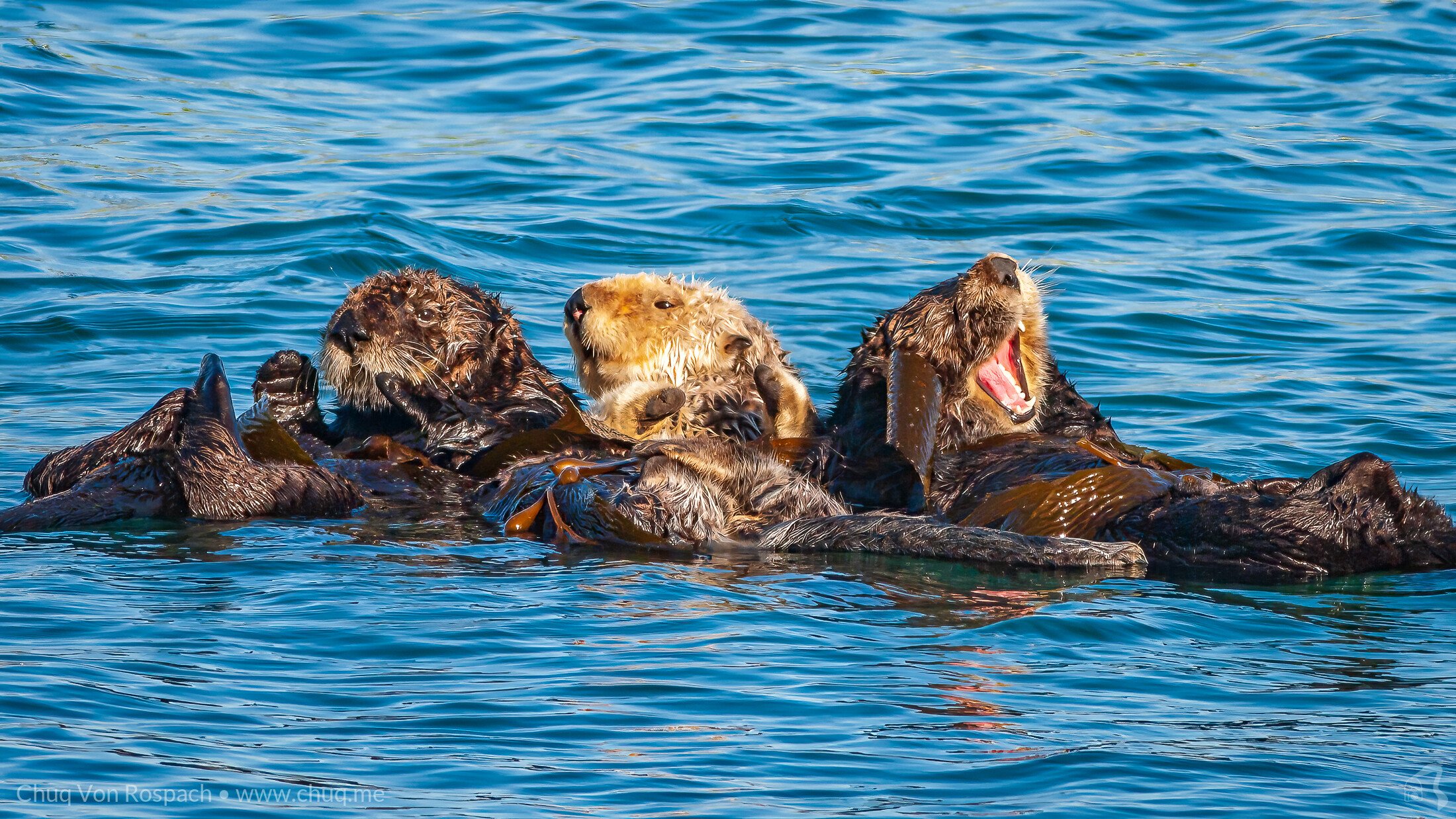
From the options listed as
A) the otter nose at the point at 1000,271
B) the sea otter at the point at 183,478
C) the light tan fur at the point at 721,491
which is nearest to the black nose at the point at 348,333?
the sea otter at the point at 183,478

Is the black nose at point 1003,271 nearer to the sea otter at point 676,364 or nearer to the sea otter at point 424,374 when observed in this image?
the sea otter at point 676,364

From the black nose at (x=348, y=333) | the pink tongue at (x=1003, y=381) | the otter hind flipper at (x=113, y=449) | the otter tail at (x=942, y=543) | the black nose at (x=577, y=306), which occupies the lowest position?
the otter tail at (x=942, y=543)

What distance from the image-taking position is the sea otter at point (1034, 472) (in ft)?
15.2

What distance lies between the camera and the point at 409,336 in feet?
20.1

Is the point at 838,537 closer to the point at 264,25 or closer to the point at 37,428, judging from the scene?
the point at 37,428

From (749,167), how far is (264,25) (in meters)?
5.35

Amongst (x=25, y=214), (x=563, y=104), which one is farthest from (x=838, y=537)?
(x=563, y=104)

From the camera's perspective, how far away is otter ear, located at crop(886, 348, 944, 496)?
17.5ft

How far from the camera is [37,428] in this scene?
7.30 m

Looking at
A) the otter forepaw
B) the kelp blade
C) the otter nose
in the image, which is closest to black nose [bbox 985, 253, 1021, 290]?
the otter nose

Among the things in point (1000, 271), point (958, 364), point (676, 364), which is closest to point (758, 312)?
point (676, 364)

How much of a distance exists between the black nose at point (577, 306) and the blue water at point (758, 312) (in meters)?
0.99

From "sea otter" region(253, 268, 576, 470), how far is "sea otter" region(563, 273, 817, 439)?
307 mm

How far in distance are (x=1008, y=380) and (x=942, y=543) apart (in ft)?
4.13
